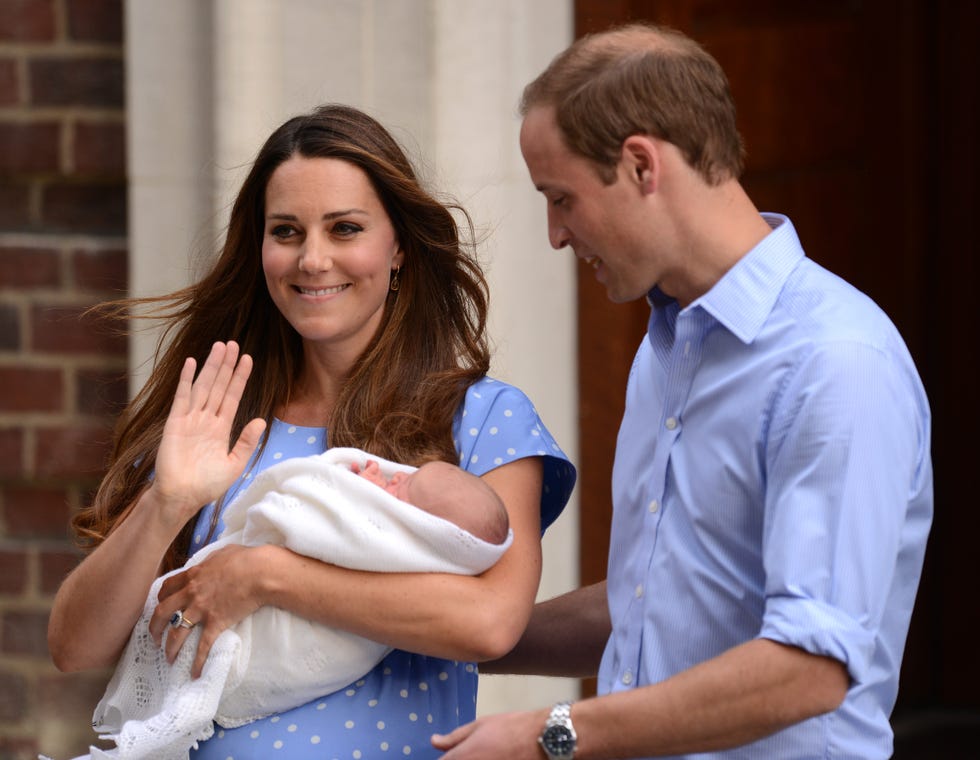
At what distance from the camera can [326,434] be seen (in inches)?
94.3

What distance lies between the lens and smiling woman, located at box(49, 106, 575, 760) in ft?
6.79

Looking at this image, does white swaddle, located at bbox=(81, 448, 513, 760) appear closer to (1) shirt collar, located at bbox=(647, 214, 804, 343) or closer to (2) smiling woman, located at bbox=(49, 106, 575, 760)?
(2) smiling woman, located at bbox=(49, 106, 575, 760)

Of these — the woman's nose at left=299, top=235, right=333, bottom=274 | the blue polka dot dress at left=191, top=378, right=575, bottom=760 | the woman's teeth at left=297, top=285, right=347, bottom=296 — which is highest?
the woman's nose at left=299, top=235, right=333, bottom=274

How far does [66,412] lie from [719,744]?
7.04 ft

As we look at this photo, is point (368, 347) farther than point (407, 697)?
Yes

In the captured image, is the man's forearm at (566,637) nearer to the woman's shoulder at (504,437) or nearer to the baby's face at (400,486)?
the woman's shoulder at (504,437)

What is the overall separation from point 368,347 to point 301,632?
1.86ft

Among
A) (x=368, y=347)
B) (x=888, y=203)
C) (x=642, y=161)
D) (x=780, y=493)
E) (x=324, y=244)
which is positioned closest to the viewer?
(x=780, y=493)

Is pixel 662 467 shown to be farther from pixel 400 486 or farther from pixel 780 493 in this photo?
pixel 400 486

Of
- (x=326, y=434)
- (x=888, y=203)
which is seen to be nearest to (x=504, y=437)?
(x=326, y=434)

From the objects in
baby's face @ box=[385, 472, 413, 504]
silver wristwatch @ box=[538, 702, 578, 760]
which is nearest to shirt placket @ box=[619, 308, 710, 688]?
silver wristwatch @ box=[538, 702, 578, 760]

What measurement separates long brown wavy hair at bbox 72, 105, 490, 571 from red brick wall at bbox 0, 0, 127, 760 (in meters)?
0.80

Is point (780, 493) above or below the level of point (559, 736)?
above

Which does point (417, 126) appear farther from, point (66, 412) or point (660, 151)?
point (660, 151)
